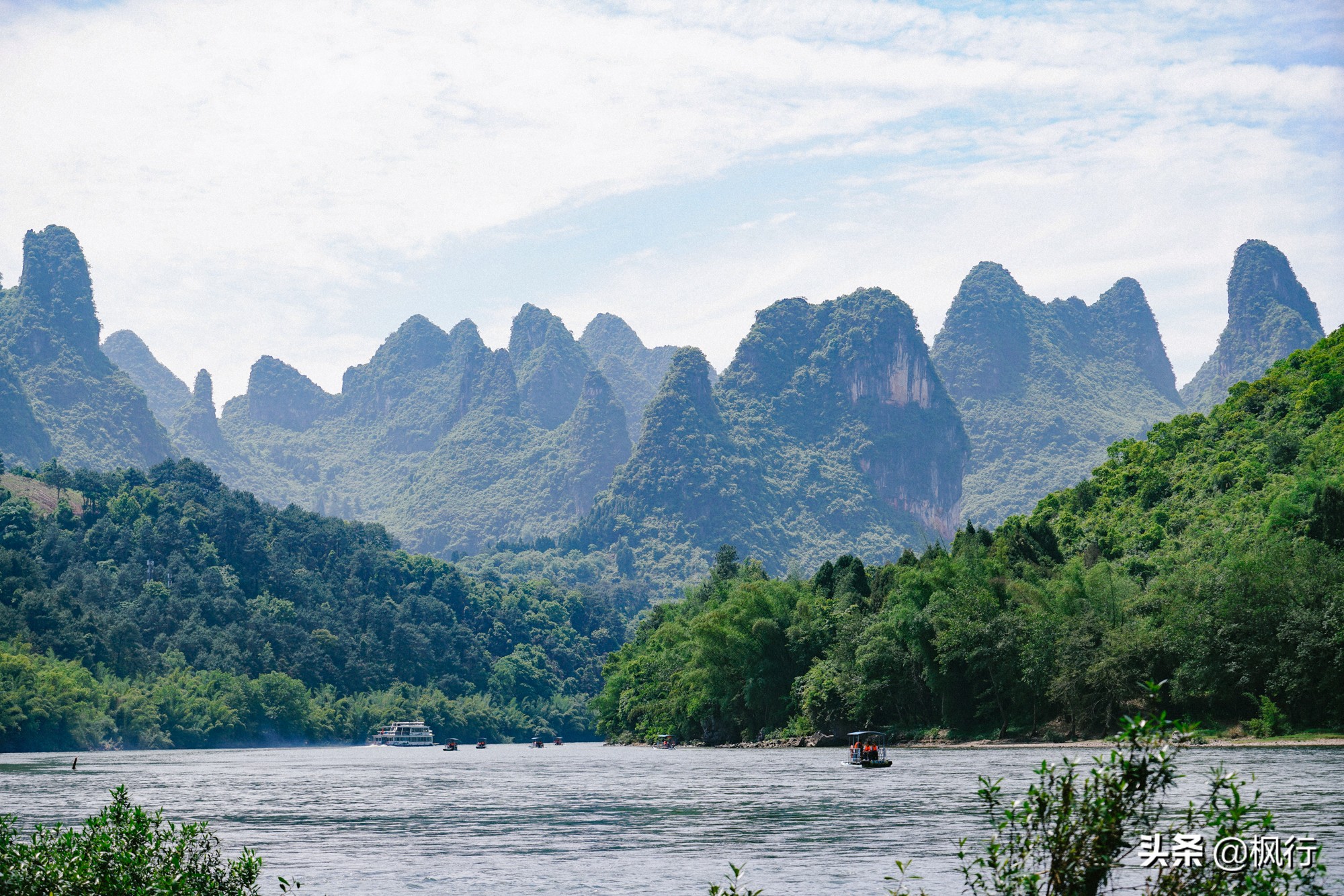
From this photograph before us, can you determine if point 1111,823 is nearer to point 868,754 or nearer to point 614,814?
point 614,814

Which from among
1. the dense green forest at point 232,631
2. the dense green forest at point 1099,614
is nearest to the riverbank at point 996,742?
the dense green forest at point 1099,614

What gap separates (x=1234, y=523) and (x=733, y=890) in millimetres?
77743

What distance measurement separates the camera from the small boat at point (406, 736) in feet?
465

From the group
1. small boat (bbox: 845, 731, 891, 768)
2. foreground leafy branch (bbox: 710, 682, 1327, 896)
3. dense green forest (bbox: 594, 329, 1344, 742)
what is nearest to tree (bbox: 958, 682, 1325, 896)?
foreground leafy branch (bbox: 710, 682, 1327, 896)

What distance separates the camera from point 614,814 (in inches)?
1667

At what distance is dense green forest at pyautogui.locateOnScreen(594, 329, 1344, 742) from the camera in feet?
214

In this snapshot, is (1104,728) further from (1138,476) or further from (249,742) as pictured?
(249,742)

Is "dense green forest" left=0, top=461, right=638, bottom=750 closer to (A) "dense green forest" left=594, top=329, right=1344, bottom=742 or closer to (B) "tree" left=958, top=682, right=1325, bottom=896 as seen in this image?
(A) "dense green forest" left=594, top=329, right=1344, bottom=742

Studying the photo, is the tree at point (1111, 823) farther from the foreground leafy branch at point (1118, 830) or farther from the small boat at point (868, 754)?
the small boat at point (868, 754)

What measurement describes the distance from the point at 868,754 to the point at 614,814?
23048 millimetres

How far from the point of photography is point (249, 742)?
440 ft

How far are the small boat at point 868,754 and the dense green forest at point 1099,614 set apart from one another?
14.5 metres

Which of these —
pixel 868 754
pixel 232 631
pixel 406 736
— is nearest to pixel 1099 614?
pixel 868 754

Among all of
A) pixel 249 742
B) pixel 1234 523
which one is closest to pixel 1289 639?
pixel 1234 523
